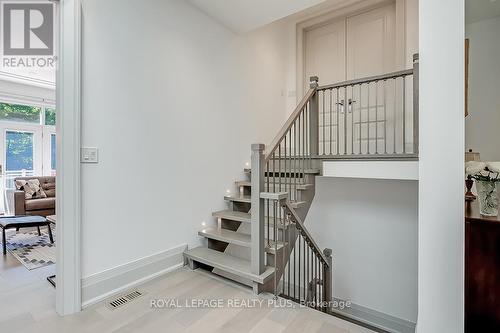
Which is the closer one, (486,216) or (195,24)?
(486,216)

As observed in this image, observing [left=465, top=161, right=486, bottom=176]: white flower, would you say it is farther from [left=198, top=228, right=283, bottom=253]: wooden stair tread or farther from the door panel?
the door panel

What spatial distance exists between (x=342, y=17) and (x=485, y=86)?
271 centimetres

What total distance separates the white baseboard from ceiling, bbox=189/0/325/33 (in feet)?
8.85

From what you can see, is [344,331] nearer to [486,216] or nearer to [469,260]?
[469,260]

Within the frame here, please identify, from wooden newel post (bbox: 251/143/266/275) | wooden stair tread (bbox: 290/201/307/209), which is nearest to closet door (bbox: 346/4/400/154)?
wooden stair tread (bbox: 290/201/307/209)

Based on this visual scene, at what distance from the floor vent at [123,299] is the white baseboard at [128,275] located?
0.09 meters

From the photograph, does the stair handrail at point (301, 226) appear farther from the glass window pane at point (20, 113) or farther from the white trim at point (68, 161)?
the glass window pane at point (20, 113)

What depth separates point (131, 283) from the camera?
86.4 inches

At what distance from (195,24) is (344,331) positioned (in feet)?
10.6

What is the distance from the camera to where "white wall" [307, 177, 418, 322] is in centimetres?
326

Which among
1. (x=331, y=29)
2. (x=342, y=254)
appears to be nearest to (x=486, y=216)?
(x=342, y=254)

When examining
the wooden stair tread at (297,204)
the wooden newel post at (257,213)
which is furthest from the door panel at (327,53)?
the wooden newel post at (257,213)

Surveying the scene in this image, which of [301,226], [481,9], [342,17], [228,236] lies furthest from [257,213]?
[342,17]

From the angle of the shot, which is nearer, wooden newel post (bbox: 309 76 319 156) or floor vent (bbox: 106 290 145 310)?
floor vent (bbox: 106 290 145 310)
